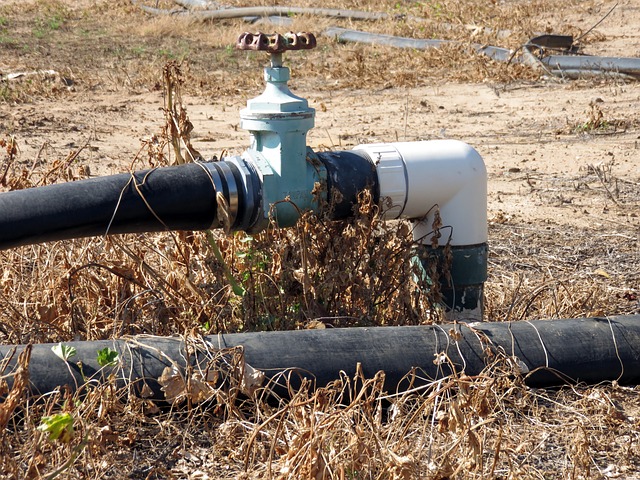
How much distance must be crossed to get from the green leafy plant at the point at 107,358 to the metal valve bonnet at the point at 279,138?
2.46ft

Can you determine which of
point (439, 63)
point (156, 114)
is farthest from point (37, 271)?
point (439, 63)

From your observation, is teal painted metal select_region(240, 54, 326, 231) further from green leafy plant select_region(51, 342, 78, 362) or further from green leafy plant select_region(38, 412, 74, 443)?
green leafy plant select_region(38, 412, 74, 443)

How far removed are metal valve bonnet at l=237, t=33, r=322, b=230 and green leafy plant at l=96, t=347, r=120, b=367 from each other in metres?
0.75

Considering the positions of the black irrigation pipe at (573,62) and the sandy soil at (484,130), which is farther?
the black irrigation pipe at (573,62)

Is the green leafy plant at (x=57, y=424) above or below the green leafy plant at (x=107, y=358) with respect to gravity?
above

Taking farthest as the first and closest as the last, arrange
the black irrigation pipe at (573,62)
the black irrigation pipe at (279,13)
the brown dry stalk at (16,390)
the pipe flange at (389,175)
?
the black irrigation pipe at (279,13)
the black irrigation pipe at (573,62)
the pipe flange at (389,175)
the brown dry stalk at (16,390)

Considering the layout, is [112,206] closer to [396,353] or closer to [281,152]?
[281,152]

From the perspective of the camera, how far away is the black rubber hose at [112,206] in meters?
2.84

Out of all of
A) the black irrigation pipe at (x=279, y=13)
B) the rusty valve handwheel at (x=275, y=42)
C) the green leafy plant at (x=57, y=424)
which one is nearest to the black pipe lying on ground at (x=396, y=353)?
the green leafy plant at (x=57, y=424)

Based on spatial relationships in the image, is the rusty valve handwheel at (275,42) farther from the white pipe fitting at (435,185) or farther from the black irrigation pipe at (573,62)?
the black irrigation pipe at (573,62)

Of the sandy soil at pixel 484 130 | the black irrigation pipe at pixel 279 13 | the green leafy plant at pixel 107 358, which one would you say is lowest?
the sandy soil at pixel 484 130

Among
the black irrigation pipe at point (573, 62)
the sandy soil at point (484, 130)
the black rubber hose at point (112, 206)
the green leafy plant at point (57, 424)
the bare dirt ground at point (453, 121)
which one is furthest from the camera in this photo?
the black irrigation pipe at point (573, 62)

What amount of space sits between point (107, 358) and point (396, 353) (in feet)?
2.78

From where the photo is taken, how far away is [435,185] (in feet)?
10.9
